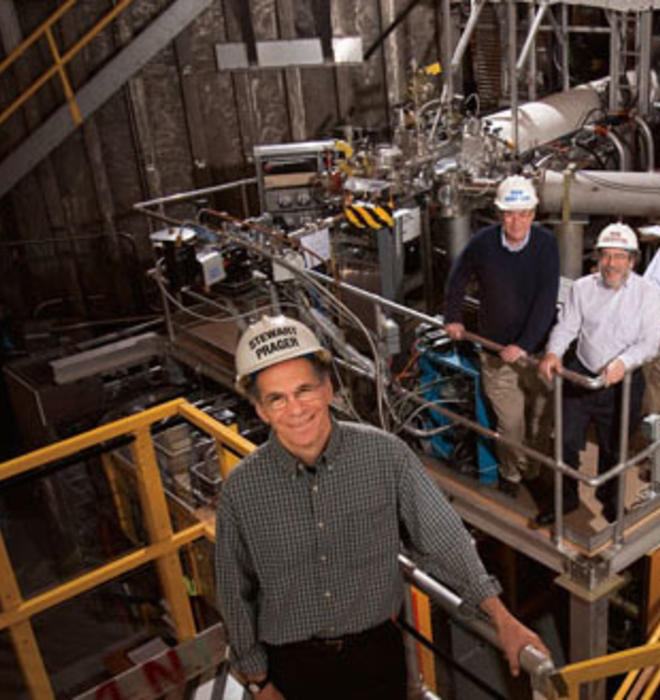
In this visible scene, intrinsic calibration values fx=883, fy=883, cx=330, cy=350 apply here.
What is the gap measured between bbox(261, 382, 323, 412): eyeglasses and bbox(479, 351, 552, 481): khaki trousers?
2986mm

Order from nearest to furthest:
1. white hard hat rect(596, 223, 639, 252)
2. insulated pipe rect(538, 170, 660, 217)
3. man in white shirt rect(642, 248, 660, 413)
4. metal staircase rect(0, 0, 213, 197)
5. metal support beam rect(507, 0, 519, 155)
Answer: white hard hat rect(596, 223, 639, 252) < man in white shirt rect(642, 248, 660, 413) < insulated pipe rect(538, 170, 660, 217) < metal support beam rect(507, 0, 519, 155) < metal staircase rect(0, 0, 213, 197)

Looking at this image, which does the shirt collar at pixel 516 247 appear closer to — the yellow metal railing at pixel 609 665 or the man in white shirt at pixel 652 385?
the man in white shirt at pixel 652 385

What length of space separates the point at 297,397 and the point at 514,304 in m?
2.95

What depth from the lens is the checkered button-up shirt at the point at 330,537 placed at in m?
2.46

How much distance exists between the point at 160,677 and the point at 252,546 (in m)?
1.26

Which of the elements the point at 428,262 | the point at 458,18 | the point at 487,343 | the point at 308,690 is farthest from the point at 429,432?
the point at 458,18

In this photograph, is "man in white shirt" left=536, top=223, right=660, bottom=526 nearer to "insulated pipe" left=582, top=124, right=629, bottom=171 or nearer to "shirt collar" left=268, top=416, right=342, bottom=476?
"shirt collar" left=268, top=416, right=342, bottom=476

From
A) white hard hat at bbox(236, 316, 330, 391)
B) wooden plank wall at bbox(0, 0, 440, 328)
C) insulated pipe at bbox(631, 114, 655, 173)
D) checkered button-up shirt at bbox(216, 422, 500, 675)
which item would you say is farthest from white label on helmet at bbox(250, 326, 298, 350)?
wooden plank wall at bbox(0, 0, 440, 328)

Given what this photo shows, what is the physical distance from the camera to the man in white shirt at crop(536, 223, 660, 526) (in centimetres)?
465

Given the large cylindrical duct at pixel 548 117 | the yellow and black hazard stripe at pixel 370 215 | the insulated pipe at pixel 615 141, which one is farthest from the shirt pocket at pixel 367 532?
the insulated pipe at pixel 615 141

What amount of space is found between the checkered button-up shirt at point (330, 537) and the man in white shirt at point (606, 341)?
2.23 metres

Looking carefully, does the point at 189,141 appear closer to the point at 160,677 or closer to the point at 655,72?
the point at 655,72

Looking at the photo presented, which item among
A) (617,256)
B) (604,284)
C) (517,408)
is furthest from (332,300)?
(617,256)

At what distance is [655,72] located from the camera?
1074 centimetres
